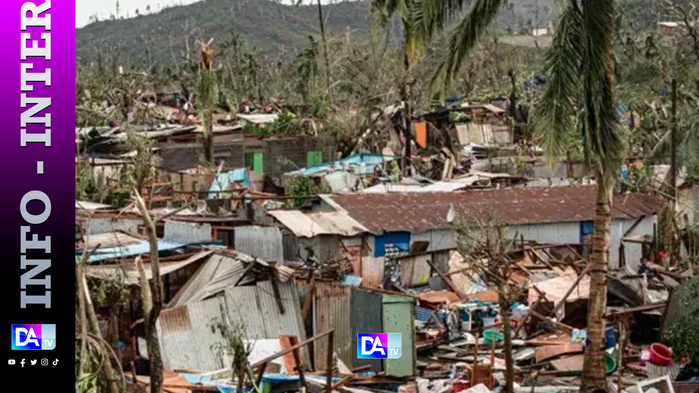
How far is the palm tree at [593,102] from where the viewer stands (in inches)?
520

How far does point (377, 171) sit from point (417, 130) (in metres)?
8.11

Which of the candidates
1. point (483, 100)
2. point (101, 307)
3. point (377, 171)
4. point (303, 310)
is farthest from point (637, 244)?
point (483, 100)

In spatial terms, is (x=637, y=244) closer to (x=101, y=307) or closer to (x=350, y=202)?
(x=350, y=202)

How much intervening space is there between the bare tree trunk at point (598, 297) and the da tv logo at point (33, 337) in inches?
272

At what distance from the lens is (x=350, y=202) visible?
23641 millimetres

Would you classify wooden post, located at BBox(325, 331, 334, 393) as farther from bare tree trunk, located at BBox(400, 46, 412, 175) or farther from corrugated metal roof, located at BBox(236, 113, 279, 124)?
corrugated metal roof, located at BBox(236, 113, 279, 124)

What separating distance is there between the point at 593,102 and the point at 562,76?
0.50 m

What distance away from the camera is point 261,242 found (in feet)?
64.1

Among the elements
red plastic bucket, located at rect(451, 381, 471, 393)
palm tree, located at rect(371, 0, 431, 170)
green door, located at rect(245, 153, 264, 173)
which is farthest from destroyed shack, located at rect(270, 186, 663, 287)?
green door, located at rect(245, 153, 264, 173)

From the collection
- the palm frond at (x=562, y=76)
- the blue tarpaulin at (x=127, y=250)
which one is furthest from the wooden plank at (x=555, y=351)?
the blue tarpaulin at (x=127, y=250)

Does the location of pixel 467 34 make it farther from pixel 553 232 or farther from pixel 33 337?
pixel 553 232

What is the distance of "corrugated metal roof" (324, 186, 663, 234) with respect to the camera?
2298 centimetres

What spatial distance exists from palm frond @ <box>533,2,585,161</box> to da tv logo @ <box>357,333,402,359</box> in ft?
13.1

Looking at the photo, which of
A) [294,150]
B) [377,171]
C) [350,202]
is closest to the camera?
[350,202]
